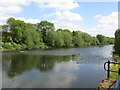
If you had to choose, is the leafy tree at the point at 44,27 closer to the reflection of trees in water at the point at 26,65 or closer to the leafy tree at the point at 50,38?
the leafy tree at the point at 50,38

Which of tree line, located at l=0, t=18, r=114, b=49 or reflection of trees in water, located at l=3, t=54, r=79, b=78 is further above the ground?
tree line, located at l=0, t=18, r=114, b=49

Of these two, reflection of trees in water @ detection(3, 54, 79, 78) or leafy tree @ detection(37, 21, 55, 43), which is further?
leafy tree @ detection(37, 21, 55, 43)

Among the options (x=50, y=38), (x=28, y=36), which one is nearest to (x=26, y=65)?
(x=28, y=36)

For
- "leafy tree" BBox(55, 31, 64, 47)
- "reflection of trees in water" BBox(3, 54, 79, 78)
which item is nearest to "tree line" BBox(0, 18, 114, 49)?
"leafy tree" BBox(55, 31, 64, 47)

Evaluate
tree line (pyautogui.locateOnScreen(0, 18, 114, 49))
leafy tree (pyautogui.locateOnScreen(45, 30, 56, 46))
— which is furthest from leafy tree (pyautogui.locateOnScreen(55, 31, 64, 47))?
leafy tree (pyautogui.locateOnScreen(45, 30, 56, 46))

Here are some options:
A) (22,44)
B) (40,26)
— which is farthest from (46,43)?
(22,44)

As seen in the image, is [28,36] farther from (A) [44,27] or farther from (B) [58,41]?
(A) [44,27]

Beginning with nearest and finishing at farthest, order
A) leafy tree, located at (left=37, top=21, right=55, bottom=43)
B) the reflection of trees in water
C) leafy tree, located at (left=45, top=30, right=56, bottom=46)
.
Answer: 1. the reflection of trees in water
2. leafy tree, located at (left=45, top=30, right=56, bottom=46)
3. leafy tree, located at (left=37, top=21, right=55, bottom=43)

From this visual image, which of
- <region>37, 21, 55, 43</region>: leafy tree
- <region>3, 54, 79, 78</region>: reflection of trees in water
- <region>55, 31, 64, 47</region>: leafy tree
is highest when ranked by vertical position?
<region>37, 21, 55, 43</region>: leafy tree

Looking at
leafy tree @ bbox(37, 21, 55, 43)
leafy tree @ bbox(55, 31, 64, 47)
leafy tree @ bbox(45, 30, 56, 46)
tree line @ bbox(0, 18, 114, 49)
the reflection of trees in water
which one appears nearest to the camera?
the reflection of trees in water

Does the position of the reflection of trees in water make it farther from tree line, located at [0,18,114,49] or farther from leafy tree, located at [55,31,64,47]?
leafy tree, located at [55,31,64,47]

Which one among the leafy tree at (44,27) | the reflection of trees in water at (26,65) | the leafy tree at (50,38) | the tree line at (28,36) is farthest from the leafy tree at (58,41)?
the reflection of trees in water at (26,65)

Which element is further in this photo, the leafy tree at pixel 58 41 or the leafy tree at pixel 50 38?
the leafy tree at pixel 58 41

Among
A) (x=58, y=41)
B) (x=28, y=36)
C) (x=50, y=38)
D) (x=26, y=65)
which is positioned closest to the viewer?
(x=26, y=65)
